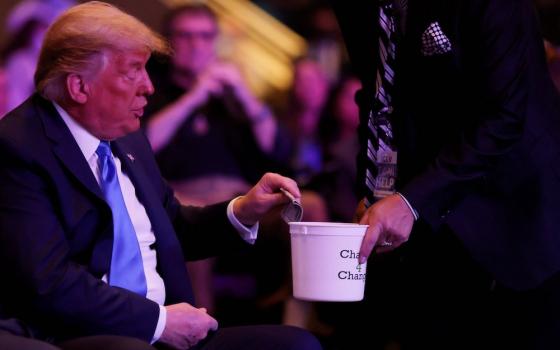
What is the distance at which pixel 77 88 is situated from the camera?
7.77 ft

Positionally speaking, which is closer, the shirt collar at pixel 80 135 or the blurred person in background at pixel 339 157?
the shirt collar at pixel 80 135

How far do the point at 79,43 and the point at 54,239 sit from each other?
493 millimetres

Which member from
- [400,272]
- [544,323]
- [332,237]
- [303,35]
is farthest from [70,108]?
[303,35]

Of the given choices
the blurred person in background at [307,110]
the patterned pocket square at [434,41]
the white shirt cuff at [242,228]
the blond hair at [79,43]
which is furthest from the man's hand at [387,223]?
the blurred person in background at [307,110]

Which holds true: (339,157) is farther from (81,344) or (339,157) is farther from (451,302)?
(81,344)

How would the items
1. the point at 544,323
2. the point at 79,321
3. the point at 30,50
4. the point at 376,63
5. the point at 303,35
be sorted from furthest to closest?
the point at 303,35, the point at 30,50, the point at 376,63, the point at 544,323, the point at 79,321

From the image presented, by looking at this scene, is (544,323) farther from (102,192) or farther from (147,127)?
(147,127)

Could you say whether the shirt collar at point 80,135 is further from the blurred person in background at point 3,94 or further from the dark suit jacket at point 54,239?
the blurred person in background at point 3,94

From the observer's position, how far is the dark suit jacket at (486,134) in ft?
7.47

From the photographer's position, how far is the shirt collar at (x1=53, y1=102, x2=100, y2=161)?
93.8 inches

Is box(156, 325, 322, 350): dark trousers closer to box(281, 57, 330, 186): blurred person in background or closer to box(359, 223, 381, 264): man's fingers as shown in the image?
box(359, 223, 381, 264): man's fingers

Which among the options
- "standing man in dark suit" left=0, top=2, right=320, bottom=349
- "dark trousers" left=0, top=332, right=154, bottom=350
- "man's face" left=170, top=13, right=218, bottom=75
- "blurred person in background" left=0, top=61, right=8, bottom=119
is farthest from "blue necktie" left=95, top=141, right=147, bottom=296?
"man's face" left=170, top=13, right=218, bottom=75

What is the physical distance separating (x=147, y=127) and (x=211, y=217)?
1.83m

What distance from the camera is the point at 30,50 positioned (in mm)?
4391
